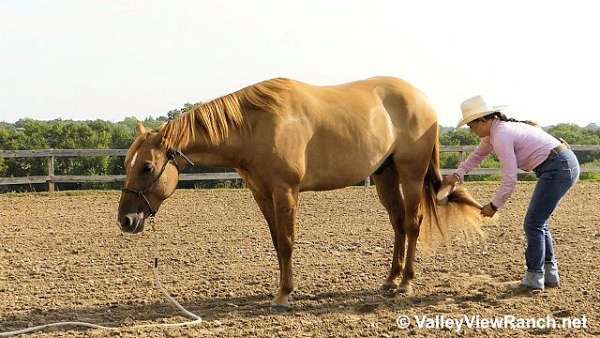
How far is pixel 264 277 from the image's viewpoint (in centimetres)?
604

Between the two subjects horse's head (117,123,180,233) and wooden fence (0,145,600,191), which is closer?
horse's head (117,123,180,233)

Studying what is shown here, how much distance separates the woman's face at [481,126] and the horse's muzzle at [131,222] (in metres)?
2.85

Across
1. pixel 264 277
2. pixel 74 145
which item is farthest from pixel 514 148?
pixel 74 145

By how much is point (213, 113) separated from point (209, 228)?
4692mm

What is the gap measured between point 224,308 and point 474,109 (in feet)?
8.80

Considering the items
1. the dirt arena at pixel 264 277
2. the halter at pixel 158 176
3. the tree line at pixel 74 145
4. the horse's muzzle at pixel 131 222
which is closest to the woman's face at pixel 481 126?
the dirt arena at pixel 264 277

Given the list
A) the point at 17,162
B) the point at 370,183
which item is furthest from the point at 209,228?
the point at 17,162

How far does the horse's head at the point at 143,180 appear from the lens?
4.59 meters

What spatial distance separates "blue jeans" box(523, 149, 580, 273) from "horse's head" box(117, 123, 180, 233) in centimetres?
308

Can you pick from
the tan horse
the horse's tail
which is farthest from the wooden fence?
the tan horse

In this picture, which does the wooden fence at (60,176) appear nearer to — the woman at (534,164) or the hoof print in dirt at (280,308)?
the woman at (534,164)

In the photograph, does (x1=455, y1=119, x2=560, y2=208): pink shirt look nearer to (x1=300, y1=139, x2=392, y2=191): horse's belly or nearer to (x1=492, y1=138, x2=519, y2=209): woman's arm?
(x1=492, y1=138, x2=519, y2=209): woman's arm

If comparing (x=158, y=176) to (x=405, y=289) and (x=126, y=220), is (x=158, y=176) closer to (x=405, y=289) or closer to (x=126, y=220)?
(x=126, y=220)

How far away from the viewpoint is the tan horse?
4.71m
